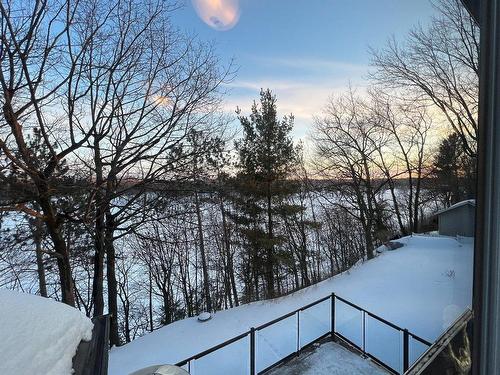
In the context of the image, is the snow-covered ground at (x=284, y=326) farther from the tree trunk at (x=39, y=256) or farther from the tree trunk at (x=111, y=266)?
the tree trunk at (x=39, y=256)

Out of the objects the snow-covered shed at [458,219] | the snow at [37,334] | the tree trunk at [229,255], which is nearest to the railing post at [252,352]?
the snow at [37,334]

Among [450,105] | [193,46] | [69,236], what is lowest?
[69,236]

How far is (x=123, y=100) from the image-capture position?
12.2ft

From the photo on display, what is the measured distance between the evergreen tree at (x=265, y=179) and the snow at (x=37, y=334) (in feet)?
18.9

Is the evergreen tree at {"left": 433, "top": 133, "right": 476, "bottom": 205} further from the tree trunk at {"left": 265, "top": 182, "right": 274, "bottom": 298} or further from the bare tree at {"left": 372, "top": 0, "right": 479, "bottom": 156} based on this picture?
the tree trunk at {"left": 265, "top": 182, "right": 274, "bottom": 298}

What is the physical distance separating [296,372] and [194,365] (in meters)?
0.89

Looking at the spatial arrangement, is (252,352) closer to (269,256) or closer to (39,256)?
(39,256)

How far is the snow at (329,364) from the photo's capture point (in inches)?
94.3

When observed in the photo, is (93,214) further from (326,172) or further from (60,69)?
(326,172)

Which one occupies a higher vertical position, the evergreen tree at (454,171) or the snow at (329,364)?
the evergreen tree at (454,171)

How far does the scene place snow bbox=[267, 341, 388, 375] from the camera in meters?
2.39

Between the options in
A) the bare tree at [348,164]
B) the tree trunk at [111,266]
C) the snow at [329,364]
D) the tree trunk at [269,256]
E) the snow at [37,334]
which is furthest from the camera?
the tree trunk at [269,256]

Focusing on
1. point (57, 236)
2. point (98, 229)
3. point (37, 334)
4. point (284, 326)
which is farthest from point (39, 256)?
point (37, 334)

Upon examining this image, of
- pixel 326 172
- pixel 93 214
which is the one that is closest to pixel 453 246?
pixel 93 214
